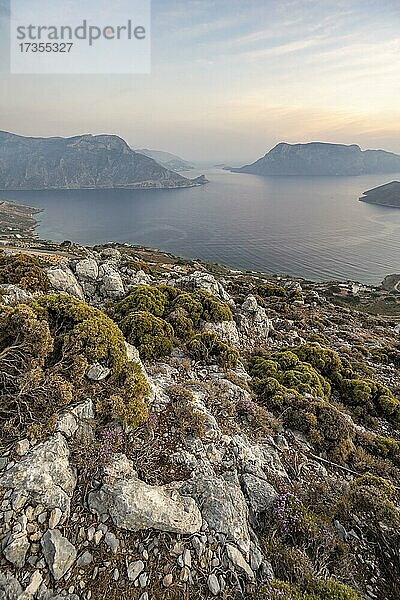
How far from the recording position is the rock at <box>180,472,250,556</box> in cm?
538

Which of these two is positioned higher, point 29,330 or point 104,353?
point 29,330

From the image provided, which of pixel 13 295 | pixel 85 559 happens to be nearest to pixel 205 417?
pixel 85 559

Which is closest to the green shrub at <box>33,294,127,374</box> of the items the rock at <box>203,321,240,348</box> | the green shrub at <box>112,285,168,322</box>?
the green shrub at <box>112,285,168,322</box>

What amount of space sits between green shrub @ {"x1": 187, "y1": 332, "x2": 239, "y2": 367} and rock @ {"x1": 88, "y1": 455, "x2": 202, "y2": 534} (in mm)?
6460

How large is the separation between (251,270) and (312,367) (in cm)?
8190

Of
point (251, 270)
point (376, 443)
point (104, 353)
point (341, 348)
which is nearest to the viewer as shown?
point (104, 353)

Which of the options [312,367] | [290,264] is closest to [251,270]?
[290,264]

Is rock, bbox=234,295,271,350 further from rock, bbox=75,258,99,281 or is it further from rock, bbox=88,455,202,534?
rock, bbox=88,455,202,534

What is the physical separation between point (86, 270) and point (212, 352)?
29.9 ft

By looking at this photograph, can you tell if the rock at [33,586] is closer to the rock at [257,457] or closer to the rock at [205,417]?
the rock at [205,417]

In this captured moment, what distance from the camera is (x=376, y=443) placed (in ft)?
33.5

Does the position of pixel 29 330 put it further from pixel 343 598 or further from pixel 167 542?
pixel 343 598

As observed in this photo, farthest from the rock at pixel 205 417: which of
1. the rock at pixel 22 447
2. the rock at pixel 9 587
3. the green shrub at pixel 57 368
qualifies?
the rock at pixel 9 587

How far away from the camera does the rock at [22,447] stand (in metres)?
5.34
